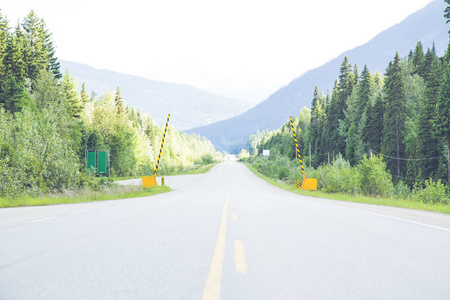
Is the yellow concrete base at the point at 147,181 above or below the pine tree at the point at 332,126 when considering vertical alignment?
below

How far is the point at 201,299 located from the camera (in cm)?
345

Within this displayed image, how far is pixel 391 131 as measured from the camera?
169 feet

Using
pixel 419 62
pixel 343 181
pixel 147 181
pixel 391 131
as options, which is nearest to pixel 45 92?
pixel 147 181

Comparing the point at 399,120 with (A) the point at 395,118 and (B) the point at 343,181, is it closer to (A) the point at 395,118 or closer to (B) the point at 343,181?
(A) the point at 395,118

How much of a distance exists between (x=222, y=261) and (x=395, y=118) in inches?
2073

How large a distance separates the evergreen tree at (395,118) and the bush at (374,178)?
28425 millimetres

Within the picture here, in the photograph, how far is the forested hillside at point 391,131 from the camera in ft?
91.4

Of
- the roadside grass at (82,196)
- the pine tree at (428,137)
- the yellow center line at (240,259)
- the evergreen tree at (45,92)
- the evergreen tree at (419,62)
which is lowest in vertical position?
the roadside grass at (82,196)

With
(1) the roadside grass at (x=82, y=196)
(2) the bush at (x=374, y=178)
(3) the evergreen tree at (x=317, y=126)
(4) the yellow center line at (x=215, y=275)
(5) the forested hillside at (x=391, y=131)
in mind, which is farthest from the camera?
(3) the evergreen tree at (x=317, y=126)

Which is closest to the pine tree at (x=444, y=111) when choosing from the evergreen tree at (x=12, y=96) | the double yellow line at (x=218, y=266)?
the double yellow line at (x=218, y=266)

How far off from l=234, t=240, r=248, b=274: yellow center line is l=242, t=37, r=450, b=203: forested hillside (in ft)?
57.6

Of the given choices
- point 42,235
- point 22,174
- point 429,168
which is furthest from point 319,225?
point 429,168

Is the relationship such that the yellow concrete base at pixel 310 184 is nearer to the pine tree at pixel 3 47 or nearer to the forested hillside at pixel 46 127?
the forested hillside at pixel 46 127

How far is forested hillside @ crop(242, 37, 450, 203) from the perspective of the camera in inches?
1097
